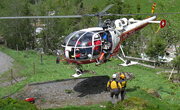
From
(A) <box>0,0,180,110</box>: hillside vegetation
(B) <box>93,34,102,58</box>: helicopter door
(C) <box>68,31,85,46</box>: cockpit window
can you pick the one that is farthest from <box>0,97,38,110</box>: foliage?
(A) <box>0,0,180,110</box>: hillside vegetation

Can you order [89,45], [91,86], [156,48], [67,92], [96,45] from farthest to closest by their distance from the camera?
[156,48], [91,86], [67,92], [96,45], [89,45]

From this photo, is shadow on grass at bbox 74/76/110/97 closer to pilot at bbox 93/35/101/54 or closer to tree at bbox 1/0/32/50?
pilot at bbox 93/35/101/54

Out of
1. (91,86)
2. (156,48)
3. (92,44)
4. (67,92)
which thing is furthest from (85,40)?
(156,48)

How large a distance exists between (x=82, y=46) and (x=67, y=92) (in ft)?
12.2

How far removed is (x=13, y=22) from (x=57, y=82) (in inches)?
1275

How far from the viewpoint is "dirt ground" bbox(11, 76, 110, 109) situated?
11.2 metres

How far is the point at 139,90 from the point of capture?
13344 millimetres

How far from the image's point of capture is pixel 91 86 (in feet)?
45.4

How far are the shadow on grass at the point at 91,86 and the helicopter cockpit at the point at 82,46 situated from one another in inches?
107

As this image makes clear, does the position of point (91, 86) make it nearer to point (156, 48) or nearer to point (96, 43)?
point (96, 43)

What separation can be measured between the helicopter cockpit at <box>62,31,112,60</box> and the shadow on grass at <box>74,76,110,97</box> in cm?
271

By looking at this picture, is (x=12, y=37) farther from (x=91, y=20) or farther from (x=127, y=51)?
(x=127, y=51)

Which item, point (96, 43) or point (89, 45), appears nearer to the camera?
point (89, 45)

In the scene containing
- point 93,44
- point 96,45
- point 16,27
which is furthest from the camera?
point 16,27
